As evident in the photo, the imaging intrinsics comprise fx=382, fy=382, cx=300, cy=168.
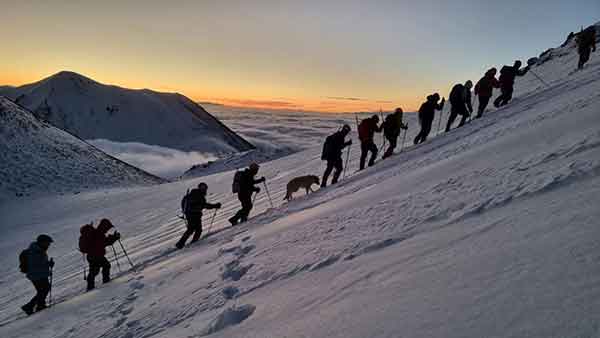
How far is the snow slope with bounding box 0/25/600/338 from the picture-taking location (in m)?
2.17

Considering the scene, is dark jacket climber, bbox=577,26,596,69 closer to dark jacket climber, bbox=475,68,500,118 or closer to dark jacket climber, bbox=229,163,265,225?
dark jacket climber, bbox=475,68,500,118

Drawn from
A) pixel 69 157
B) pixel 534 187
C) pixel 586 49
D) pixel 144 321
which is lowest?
pixel 144 321

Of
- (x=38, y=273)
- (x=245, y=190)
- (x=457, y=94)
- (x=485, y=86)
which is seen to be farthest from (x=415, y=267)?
(x=485, y=86)

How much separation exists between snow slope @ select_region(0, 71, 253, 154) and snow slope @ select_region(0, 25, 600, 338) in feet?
249

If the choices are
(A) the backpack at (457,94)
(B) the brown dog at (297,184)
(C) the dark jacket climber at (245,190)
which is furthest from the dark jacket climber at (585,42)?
(C) the dark jacket climber at (245,190)

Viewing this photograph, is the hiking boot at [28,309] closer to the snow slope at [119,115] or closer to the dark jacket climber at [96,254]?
the dark jacket climber at [96,254]

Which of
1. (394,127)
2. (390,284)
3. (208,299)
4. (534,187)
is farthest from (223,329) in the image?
(394,127)

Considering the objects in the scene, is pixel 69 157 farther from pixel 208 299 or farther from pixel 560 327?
pixel 560 327

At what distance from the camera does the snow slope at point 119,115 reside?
8250cm

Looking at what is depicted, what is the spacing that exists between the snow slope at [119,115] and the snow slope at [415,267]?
75.8 meters

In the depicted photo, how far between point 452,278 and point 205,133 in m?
89.6

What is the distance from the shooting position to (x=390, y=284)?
3.02 m

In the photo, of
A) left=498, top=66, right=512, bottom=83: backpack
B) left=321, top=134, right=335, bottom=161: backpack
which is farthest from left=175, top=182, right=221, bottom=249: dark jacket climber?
left=498, top=66, right=512, bottom=83: backpack

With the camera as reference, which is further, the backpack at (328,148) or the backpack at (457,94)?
the backpack at (457,94)
